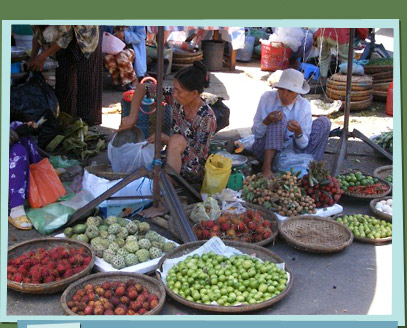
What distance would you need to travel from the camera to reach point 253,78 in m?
10.3

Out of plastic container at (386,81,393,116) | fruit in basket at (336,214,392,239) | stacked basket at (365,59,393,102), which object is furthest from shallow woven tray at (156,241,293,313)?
stacked basket at (365,59,393,102)

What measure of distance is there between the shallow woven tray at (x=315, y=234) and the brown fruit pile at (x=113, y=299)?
1.23 metres

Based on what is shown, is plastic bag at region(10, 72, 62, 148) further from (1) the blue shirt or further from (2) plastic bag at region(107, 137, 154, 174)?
(1) the blue shirt

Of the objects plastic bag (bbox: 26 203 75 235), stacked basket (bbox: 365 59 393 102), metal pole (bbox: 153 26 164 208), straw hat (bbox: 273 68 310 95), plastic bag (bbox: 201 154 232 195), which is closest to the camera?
metal pole (bbox: 153 26 164 208)

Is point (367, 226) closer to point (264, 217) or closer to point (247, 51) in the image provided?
point (264, 217)

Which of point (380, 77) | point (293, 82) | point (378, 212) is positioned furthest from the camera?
point (380, 77)

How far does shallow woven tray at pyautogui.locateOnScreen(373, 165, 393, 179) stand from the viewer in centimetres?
554

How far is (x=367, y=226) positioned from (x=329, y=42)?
5.26 meters


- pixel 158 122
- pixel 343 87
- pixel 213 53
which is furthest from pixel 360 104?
pixel 158 122

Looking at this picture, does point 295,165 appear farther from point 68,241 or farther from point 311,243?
point 68,241

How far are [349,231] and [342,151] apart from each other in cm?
140

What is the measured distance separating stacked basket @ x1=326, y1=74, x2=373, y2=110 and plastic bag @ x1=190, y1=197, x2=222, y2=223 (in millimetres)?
4373

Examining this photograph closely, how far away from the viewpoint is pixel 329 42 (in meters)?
9.01

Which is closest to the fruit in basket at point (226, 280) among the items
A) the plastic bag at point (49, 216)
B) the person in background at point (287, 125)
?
the plastic bag at point (49, 216)
